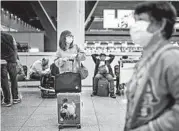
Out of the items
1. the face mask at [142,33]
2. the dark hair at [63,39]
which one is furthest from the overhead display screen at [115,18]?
the face mask at [142,33]

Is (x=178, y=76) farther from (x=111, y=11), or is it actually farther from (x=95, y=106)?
(x=111, y=11)

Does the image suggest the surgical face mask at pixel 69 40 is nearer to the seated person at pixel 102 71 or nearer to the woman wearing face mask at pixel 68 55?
the woman wearing face mask at pixel 68 55

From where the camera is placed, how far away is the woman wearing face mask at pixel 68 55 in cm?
482

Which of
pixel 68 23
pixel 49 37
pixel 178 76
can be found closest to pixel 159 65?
pixel 178 76

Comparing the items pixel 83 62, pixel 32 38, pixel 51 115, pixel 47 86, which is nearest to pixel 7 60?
pixel 47 86

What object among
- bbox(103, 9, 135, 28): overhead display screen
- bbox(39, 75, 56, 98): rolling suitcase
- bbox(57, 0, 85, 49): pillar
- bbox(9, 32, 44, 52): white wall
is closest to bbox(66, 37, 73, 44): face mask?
bbox(39, 75, 56, 98): rolling suitcase

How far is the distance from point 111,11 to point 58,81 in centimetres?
1110

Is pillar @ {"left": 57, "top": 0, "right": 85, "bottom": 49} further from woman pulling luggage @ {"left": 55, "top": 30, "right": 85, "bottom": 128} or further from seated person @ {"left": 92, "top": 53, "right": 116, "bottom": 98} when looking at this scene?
woman pulling luggage @ {"left": 55, "top": 30, "right": 85, "bottom": 128}

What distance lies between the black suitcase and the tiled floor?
22.9 inches

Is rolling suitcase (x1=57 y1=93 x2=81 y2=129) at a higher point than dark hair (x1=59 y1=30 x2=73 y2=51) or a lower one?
lower

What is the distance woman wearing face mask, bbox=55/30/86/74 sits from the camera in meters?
4.82

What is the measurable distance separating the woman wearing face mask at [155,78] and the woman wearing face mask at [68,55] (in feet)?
11.3

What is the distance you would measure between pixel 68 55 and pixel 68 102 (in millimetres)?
777

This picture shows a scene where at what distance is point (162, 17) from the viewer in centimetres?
130
